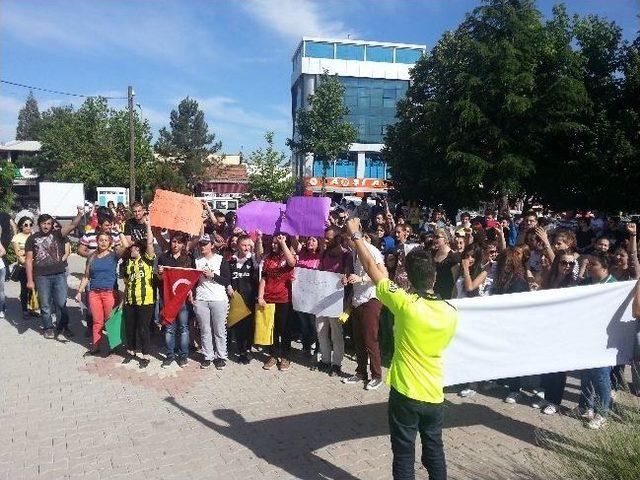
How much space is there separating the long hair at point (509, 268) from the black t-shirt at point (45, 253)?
6.42m

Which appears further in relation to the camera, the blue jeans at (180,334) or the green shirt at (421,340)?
the blue jeans at (180,334)

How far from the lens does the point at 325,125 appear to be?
1732 inches

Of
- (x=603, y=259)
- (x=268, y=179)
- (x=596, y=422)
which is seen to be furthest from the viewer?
(x=268, y=179)

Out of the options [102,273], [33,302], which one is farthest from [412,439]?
[33,302]

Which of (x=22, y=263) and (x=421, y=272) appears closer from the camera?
(x=421, y=272)

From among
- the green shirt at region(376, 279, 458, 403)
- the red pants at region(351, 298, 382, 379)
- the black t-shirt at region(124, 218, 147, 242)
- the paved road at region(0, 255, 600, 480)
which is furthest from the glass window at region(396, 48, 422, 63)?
the green shirt at region(376, 279, 458, 403)

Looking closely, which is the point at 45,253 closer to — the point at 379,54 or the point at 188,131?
the point at 379,54

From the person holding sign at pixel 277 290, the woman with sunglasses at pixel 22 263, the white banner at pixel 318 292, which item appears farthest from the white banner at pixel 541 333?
the woman with sunglasses at pixel 22 263

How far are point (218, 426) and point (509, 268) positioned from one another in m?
3.60

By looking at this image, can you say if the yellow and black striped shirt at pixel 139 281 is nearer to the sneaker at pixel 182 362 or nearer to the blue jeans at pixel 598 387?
the sneaker at pixel 182 362

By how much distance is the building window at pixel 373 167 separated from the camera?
63.6 metres

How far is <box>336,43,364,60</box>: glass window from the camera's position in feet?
228

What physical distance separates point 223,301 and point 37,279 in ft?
10.7

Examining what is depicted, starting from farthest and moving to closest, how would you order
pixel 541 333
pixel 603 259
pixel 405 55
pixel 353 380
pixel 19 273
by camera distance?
pixel 405 55, pixel 19 273, pixel 353 380, pixel 603 259, pixel 541 333
